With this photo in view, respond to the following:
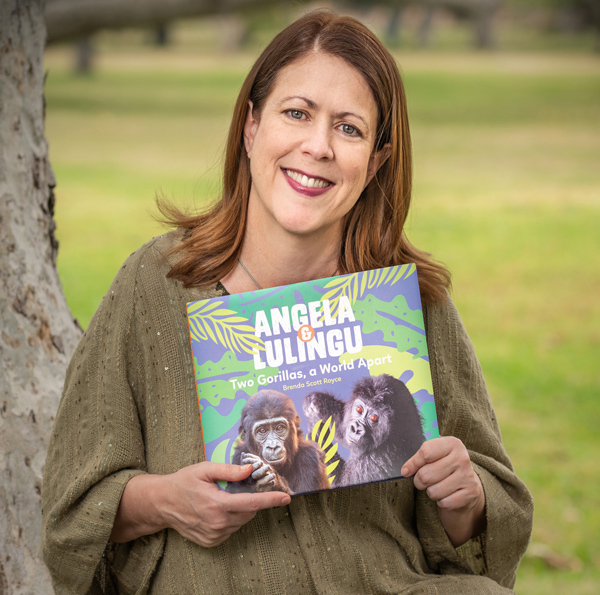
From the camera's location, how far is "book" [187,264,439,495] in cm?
157

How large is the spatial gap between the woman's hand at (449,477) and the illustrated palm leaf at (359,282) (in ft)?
1.04

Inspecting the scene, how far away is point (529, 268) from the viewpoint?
7793 millimetres

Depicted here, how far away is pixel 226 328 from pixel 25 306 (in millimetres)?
786

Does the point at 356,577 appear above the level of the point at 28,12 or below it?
below

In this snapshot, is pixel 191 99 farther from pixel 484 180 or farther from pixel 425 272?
pixel 425 272

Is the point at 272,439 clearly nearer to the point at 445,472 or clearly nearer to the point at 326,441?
the point at 326,441

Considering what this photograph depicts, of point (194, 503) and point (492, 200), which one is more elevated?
point (492, 200)

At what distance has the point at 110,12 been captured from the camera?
9.55 metres

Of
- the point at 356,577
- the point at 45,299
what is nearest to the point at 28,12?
the point at 45,299

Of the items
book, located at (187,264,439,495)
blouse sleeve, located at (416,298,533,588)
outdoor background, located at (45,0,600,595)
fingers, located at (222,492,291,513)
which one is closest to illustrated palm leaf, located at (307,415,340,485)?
book, located at (187,264,439,495)

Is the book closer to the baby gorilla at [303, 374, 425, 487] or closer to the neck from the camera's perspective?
the baby gorilla at [303, 374, 425, 487]

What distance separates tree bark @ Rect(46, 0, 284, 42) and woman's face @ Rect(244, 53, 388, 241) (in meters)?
7.98

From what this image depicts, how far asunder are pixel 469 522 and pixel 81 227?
774 cm

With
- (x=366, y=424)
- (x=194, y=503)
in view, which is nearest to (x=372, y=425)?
(x=366, y=424)
